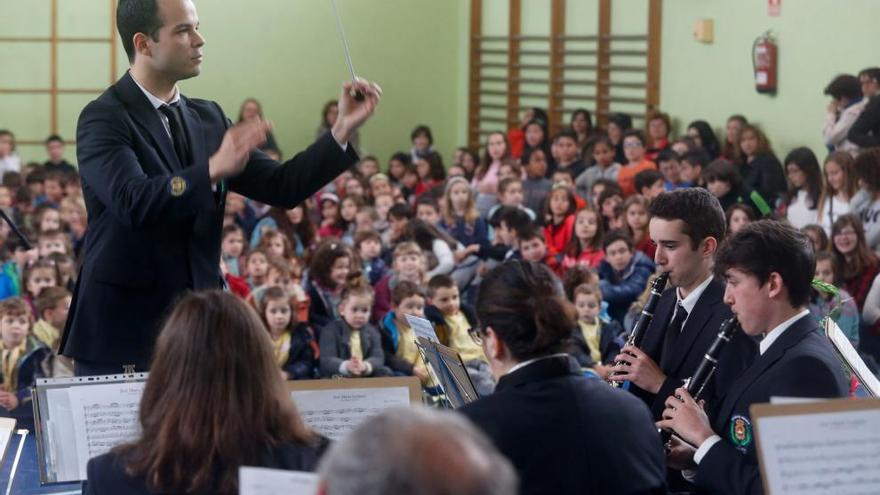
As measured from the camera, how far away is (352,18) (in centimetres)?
1477

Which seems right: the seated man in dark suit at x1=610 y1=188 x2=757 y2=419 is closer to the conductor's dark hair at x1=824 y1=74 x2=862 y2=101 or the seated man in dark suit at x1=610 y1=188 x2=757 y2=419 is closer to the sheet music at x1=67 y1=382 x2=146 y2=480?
the sheet music at x1=67 y1=382 x2=146 y2=480

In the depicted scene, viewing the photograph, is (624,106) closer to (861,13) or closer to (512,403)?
(861,13)

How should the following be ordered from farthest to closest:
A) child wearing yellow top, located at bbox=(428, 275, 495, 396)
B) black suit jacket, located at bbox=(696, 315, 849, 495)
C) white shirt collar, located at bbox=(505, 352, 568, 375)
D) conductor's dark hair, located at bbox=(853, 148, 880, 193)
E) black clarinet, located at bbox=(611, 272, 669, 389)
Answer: conductor's dark hair, located at bbox=(853, 148, 880, 193), child wearing yellow top, located at bbox=(428, 275, 495, 396), black clarinet, located at bbox=(611, 272, 669, 389), black suit jacket, located at bbox=(696, 315, 849, 495), white shirt collar, located at bbox=(505, 352, 568, 375)

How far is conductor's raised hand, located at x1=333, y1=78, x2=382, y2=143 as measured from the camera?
3.11 meters

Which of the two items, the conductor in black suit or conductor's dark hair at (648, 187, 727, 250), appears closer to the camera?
the conductor in black suit

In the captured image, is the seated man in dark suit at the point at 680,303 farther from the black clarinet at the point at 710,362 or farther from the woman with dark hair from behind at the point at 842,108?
the woman with dark hair from behind at the point at 842,108

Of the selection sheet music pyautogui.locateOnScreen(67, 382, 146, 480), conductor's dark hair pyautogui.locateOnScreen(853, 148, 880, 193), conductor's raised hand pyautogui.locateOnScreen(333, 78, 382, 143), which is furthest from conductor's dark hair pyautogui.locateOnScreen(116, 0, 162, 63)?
conductor's dark hair pyautogui.locateOnScreen(853, 148, 880, 193)

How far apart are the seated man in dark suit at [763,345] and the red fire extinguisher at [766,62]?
7377 mm

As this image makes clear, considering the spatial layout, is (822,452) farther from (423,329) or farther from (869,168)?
(869,168)

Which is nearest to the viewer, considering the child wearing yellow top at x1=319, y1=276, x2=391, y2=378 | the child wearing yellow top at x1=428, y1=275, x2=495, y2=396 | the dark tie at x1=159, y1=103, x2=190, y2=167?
the dark tie at x1=159, y1=103, x2=190, y2=167

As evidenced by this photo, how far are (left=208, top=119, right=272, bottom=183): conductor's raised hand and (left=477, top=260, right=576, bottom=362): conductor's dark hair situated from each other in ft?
2.16

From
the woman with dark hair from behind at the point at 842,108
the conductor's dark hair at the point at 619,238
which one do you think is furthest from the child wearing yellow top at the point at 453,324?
the woman with dark hair from behind at the point at 842,108

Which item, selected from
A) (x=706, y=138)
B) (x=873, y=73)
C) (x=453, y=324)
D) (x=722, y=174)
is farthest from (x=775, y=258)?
(x=706, y=138)

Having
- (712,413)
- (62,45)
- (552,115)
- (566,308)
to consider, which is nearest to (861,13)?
(552,115)
